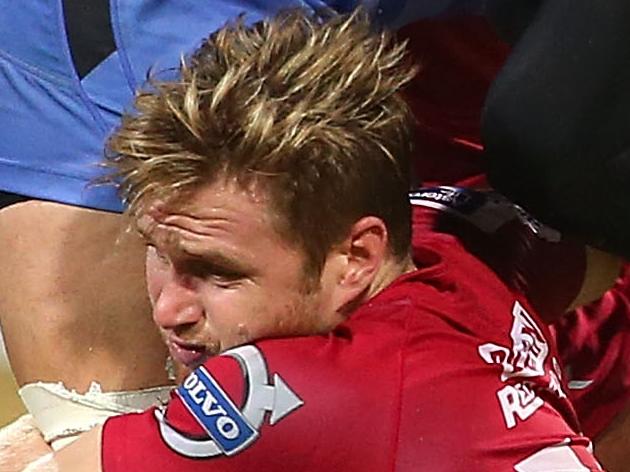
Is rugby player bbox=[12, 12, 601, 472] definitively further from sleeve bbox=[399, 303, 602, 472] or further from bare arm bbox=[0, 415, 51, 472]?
bare arm bbox=[0, 415, 51, 472]

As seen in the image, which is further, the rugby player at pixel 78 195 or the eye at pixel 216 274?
the rugby player at pixel 78 195

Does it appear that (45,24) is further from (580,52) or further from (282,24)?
(580,52)

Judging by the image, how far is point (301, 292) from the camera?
1263 mm

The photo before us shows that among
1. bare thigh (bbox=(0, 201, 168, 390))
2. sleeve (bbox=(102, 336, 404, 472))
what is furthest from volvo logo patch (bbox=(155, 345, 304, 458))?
bare thigh (bbox=(0, 201, 168, 390))

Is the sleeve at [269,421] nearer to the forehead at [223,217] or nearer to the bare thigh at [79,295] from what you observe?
the forehead at [223,217]

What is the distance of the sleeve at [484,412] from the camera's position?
123cm

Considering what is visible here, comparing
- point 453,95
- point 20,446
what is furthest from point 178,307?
point 453,95

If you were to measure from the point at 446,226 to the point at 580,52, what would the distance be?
244mm

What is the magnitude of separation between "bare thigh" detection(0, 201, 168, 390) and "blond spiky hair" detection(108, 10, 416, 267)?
4.5 inches

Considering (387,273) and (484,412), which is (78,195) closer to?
(387,273)

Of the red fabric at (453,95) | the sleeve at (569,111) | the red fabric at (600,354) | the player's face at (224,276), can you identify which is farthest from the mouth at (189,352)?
the red fabric at (600,354)

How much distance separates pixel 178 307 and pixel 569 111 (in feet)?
0.98

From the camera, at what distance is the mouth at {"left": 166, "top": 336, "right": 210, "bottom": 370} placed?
1.26 m

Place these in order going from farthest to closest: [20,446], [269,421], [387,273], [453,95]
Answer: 1. [453,95]
2. [20,446]
3. [387,273]
4. [269,421]
